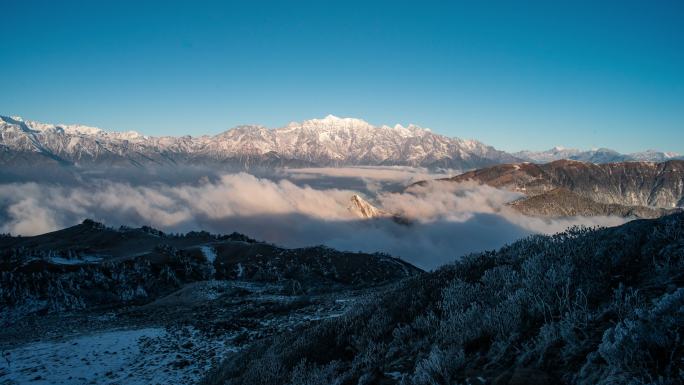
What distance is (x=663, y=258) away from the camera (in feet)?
23.5

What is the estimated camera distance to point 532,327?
6148 mm

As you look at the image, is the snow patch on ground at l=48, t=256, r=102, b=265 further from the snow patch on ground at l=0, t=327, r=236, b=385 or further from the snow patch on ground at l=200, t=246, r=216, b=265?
the snow patch on ground at l=0, t=327, r=236, b=385

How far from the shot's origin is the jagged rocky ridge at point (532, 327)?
4.16 meters

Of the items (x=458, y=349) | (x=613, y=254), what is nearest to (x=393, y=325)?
(x=458, y=349)

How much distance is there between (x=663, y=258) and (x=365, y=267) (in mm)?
67429

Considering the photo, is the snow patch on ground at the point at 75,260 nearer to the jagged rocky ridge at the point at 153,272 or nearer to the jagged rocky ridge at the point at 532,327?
the jagged rocky ridge at the point at 153,272

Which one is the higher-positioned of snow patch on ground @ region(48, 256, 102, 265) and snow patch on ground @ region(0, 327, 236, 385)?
snow patch on ground @ region(0, 327, 236, 385)

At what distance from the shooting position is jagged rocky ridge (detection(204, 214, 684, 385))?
4.16 meters

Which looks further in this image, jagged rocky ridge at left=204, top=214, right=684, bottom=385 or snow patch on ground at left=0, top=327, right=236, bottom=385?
snow patch on ground at left=0, top=327, right=236, bottom=385

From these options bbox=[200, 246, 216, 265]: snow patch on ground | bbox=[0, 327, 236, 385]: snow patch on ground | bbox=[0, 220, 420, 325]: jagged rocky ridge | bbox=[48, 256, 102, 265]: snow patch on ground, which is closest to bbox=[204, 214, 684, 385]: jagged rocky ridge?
bbox=[0, 327, 236, 385]: snow patch on ground

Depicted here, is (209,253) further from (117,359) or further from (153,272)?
(117,359)

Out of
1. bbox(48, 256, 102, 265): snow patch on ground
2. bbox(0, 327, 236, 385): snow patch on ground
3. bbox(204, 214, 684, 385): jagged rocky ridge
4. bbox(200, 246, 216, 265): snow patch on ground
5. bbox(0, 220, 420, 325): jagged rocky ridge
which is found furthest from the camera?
bbox(200, 246, 216, 265): snow patch on ground

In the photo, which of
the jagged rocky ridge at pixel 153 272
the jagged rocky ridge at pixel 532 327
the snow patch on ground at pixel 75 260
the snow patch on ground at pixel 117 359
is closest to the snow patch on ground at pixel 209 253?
the jagged rocky ridge at pixel 153 272

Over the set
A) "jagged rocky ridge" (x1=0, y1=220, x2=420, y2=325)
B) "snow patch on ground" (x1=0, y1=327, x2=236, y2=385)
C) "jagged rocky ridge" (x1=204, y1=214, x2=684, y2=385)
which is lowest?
"jagged rocky ridge" (x1=0, y1=220, x2=420, y2=325)
